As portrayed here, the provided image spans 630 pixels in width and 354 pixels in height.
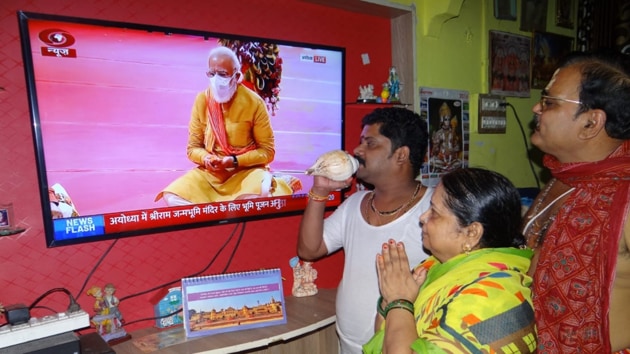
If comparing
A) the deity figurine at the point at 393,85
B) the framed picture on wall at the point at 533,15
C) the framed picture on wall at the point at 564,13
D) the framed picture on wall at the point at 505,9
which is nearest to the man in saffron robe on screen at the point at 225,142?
the deity figurine at the point at 393,85

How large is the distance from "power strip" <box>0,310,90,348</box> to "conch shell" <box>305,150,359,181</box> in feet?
3.18

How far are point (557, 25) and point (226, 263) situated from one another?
125 inches

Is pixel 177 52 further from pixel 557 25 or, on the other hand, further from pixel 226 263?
pixel 557 25

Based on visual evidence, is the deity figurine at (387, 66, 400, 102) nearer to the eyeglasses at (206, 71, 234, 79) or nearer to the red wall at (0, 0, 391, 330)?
the red wall at (0, 0, 391, 330)

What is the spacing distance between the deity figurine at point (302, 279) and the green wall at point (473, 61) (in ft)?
4.40

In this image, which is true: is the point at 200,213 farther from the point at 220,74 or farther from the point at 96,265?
the point at 220,74

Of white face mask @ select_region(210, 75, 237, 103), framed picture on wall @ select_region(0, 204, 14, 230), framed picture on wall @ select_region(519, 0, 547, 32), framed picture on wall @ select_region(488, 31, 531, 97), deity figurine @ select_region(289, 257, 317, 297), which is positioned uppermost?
framed picture on wall @ select_region(519, 0, 547, 32)

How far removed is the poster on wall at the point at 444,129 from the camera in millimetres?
2666

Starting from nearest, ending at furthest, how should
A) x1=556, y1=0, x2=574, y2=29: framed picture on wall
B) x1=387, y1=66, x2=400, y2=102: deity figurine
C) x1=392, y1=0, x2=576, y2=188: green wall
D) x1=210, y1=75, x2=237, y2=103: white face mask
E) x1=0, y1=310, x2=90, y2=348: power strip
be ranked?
x1=0, y1=310, x2=90, y2=348: power strip < x1=210, y1=75, x2=237, y2=103: white face mask < x1=387, y1=66, x2=400, y2=102: deity figurine < x1=392, y1=0, x2=576, y2=188: green wall < x1=556, y1=0, x2=574, y2=29: framed picture on wall

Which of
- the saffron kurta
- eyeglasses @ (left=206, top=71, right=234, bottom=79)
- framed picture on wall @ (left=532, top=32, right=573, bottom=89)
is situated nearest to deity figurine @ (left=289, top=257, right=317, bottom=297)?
the saffron kurta

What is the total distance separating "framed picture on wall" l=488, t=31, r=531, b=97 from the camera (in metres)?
3.04

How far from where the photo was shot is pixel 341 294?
5.90 ft

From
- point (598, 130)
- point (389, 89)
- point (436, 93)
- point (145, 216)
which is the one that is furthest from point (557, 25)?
point (145, 216)

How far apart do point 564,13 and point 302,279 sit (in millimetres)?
3005
